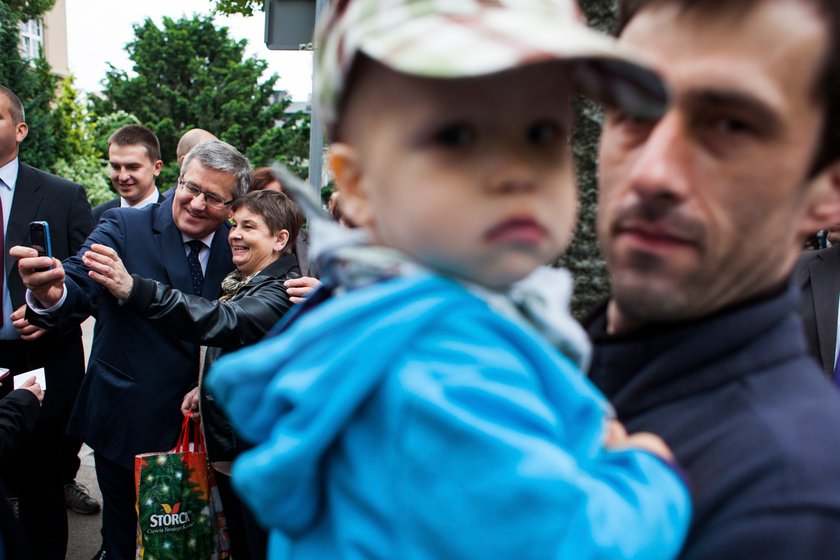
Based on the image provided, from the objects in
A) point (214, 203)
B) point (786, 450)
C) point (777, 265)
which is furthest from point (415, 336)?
point (214, 203)

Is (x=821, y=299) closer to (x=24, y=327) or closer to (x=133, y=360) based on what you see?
(x=133, y=360)

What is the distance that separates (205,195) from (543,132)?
3.07 metres

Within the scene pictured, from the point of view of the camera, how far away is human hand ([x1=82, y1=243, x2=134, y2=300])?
2.97 m

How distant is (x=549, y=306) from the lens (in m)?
0.92

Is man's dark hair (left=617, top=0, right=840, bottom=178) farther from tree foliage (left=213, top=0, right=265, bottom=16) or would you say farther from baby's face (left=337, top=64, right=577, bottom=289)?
tree foliage (left=213, top=0, right=265, bottom=16)

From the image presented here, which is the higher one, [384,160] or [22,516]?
[384,160]

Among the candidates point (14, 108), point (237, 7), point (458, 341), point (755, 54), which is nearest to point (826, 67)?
point (755, 54)

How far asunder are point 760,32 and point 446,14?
0.45 m

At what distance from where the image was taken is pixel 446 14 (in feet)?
2.68

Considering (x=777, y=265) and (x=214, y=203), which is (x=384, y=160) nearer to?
(x=777, y=265)

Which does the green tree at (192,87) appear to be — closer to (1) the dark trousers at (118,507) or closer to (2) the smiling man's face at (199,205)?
(2) the smiling man's face at (199,205)

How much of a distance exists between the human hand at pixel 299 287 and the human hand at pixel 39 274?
110 cm

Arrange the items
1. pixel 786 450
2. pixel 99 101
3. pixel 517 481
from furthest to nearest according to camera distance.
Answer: pixel 99 101
pixel 786 450
pixel 517 481

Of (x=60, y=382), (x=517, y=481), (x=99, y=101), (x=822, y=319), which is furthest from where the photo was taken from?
(x=99, y=101)
